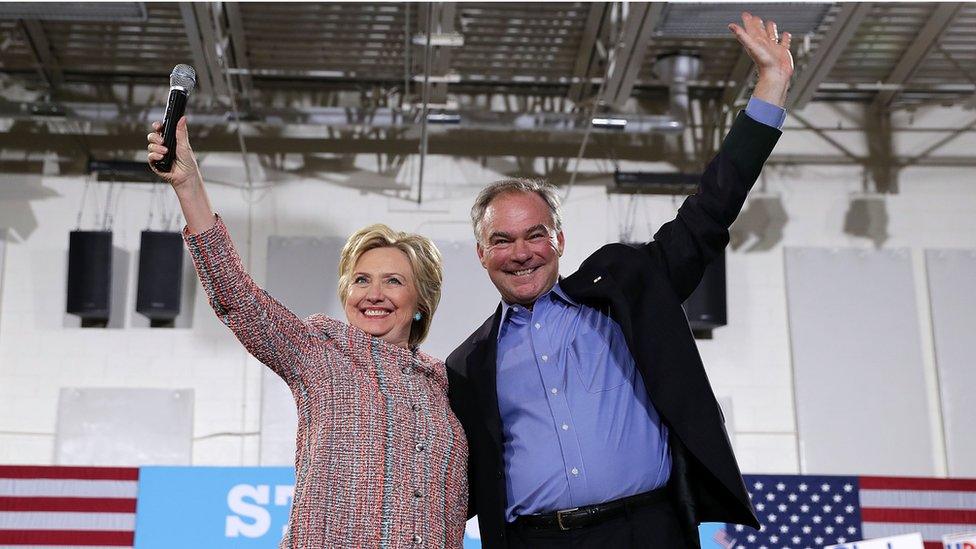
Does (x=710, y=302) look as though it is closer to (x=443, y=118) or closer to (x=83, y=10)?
(x=443, y=118)

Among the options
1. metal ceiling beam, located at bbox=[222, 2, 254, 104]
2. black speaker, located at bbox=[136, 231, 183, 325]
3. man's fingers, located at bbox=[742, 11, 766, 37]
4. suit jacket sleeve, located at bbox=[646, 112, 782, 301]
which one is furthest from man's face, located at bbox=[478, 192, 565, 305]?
black speaker, located at bbox=[136, 231, 183, 325]

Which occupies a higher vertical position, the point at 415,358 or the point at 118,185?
the point at 118,185

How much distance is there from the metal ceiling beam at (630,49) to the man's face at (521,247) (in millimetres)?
A: 4234

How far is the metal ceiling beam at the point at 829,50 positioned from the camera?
6.53 meters

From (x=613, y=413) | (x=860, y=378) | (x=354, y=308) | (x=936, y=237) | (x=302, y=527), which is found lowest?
(x=302, y=527)

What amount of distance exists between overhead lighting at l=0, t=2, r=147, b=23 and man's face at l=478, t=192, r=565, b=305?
4.67m

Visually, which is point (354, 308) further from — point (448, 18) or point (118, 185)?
point (118, 185)

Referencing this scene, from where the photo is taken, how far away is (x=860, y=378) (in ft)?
27.0

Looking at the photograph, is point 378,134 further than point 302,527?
Yes

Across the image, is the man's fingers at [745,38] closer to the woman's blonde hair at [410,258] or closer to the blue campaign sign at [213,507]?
the woman's blonde hair at [410,258]

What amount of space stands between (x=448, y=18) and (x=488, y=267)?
4.54 m

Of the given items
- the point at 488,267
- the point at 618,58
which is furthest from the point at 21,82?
the point at 488,267

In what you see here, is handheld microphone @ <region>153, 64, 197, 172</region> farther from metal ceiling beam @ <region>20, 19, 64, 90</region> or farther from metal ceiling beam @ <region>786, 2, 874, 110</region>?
metal ceiling beam @ <region>20, 19, 64, 90</region>

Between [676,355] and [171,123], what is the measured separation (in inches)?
43.1
